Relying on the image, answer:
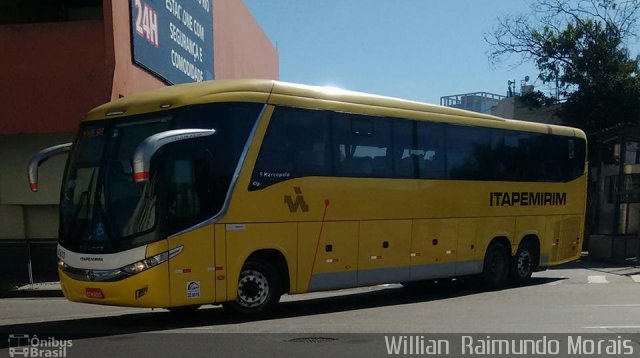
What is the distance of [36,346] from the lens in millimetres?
7238

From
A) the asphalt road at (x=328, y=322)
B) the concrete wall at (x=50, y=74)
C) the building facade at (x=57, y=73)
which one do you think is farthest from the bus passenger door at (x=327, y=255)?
the concrete wall at (x=50, y=74)

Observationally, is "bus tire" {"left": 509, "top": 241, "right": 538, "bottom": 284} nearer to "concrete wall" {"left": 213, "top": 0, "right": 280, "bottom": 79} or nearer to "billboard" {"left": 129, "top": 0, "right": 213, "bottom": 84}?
"billboard" {"left": 129, "top": 0, "right": 213, "bottom": 84}

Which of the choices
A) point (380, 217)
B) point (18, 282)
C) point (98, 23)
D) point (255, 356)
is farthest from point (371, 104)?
point (18, 282)

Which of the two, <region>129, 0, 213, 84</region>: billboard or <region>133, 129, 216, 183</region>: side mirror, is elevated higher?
<region>129, 0, 213, 84</region>: billboard

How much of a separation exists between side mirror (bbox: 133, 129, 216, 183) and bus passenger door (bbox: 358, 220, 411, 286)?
3.82 metres

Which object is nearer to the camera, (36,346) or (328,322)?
(36,346)

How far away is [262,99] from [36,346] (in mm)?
4456

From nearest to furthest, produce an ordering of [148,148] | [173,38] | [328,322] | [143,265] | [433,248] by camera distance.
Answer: [148,148] → [143,265] → [328,322] → [433,248] → [173,38]

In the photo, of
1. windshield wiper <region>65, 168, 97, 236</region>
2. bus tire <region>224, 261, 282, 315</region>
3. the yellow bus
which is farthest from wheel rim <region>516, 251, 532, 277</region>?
windshield wiper <region>65, 168, 97, 236</region>

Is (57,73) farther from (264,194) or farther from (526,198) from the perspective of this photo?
(526,198)

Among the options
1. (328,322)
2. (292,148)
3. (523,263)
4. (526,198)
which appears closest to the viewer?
(328,322)

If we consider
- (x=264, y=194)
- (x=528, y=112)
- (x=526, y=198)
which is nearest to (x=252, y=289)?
(x=264, y=194)

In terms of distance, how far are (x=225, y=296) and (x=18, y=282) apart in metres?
8.37

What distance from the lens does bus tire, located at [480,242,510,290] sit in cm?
1378
